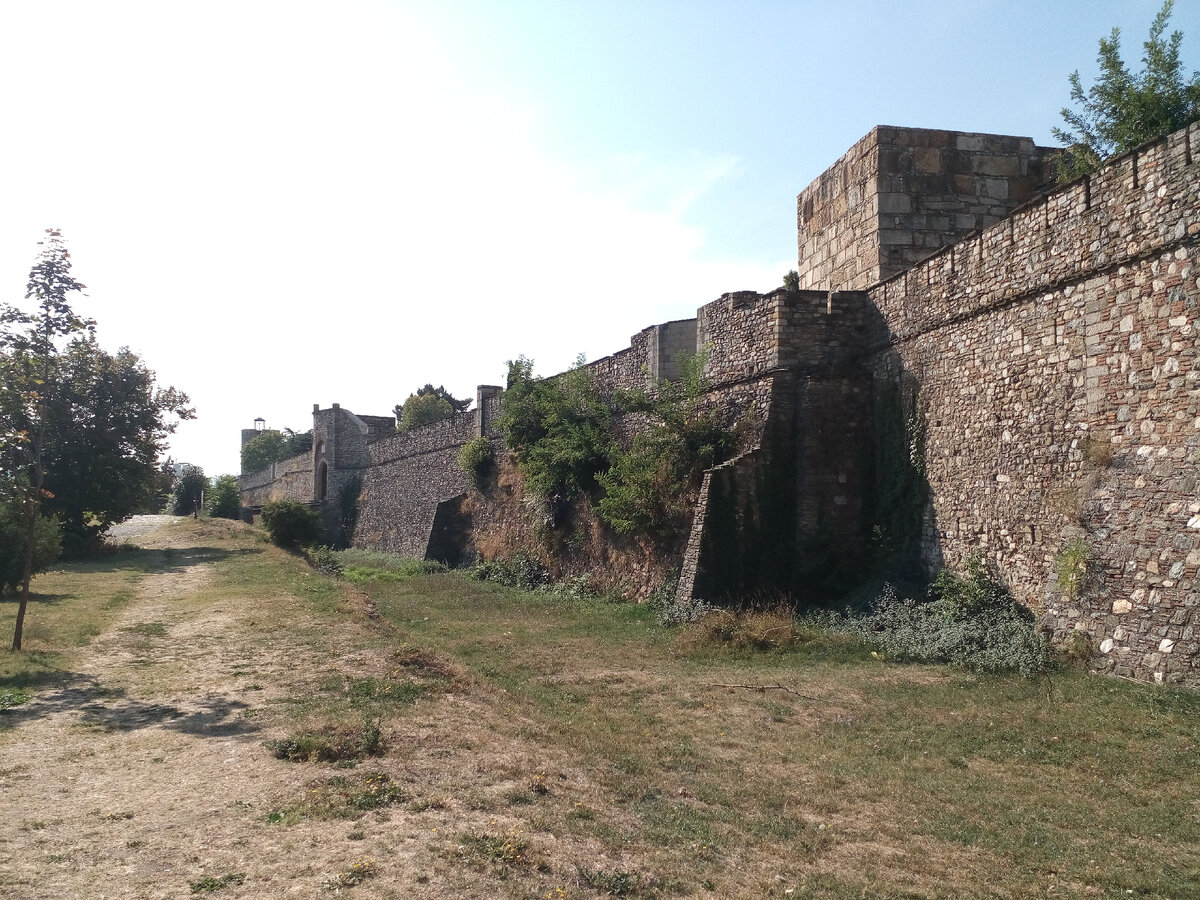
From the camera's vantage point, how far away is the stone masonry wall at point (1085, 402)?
7.09 meters

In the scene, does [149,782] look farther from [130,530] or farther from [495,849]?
[130,530]

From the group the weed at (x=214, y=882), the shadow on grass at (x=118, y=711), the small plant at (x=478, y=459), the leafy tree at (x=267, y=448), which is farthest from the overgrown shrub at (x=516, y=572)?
the leafy tree at (x=267, y=448)

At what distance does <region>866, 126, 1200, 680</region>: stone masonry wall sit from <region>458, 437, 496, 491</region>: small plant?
47.1 feet

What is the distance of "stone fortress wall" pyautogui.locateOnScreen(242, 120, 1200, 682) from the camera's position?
23.9ft

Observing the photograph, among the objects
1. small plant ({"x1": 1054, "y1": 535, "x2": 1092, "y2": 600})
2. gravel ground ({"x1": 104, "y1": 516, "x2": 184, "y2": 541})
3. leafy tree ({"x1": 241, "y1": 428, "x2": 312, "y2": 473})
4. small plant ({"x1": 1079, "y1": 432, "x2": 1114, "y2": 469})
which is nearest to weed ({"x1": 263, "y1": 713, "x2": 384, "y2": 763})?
small plant ({"x1": 1054, "y1": 535, "x2": 1092, "y2": 600})

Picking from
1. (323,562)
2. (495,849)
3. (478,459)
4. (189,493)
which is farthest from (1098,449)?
(189,493)

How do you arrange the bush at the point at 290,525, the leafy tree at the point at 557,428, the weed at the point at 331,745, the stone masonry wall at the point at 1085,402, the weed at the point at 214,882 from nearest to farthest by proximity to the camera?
the weed at the point at 214,882
the weed at the point at 331,745
the stone masonry wall at the point at 1085,402
the leafy tree at the point at 557,428
the bush at the point at 290,525

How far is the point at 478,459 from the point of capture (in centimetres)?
2353

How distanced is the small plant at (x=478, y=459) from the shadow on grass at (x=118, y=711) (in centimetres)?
1537

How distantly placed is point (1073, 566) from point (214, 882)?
23.7ft

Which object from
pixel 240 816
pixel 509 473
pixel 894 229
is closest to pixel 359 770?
pixel 240 816

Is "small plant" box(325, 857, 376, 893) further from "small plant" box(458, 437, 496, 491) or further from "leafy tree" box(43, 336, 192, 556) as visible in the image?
"leafy tree" box(43, 336, 192, 556)

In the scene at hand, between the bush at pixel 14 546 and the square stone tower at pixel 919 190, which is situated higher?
the square stone tower at pixel 919 190

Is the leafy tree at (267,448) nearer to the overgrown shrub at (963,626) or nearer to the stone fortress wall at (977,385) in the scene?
the stone fortress wall at (977,385)
